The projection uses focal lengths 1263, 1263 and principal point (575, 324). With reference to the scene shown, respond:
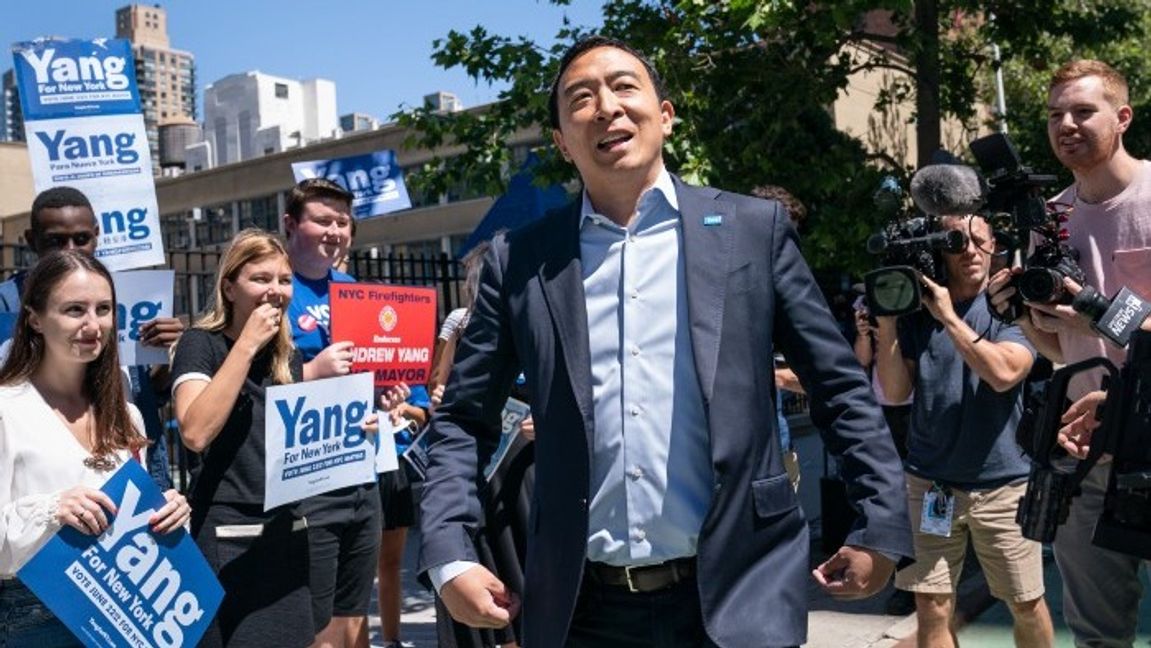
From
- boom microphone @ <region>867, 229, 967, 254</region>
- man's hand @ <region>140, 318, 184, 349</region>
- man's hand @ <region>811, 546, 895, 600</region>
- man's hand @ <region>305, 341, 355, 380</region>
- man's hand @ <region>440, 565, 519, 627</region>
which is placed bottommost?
man's hand @ <region>440, 565, 519, 627</region>

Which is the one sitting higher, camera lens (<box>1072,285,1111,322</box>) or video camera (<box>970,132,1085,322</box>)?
video camera (<box>970,132,1085,322</box>)

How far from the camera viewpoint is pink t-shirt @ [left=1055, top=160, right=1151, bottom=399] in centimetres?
409

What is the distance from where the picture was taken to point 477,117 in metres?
10.3

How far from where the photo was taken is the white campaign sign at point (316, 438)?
15.0 ft

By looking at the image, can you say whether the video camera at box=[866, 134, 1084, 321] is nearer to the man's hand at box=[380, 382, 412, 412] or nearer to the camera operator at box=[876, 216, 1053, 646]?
the camera operator at box=[876, 216, 1053, 646]

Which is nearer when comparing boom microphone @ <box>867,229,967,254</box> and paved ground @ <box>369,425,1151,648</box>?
boom microphone @ <box>867,229,967,254</box>

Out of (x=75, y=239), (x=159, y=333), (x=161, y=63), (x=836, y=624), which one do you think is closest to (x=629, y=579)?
(x=159, y=333)

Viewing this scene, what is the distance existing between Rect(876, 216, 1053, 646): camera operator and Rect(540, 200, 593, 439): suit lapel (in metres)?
2.62

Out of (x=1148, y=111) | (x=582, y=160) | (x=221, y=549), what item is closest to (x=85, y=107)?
(x=221, y=549)

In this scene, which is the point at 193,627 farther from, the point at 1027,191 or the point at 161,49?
the point at 161,49

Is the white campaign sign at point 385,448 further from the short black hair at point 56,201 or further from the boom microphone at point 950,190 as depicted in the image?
the boom microphone at point 950,190

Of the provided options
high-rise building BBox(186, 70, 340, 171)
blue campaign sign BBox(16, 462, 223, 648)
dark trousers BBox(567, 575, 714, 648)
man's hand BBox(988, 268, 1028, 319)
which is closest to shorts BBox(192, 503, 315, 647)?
blue campaign sign BBox(16, 462, 223, 648)

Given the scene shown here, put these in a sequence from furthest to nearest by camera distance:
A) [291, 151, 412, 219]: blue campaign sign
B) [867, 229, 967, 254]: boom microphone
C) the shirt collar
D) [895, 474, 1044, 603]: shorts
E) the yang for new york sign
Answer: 1. [291, 151, 412, 219]: blue campaign sign
2. the yang for new york sign
3. [895, 474, 1044, 603]: shorts
4. [867, 229, 967, 254]: boom microphone
5. the shirt collar

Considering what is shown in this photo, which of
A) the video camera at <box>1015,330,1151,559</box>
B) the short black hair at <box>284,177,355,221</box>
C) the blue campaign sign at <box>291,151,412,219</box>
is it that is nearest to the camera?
the video camera at <box>1015,330,1151,559</box>
